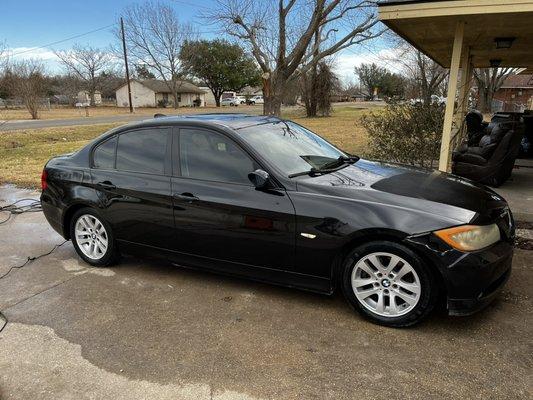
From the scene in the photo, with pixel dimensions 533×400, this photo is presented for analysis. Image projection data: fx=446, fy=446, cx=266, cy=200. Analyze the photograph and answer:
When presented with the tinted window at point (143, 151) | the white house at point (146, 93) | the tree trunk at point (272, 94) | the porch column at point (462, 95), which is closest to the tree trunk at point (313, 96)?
the tree trunk at point (272, 94)

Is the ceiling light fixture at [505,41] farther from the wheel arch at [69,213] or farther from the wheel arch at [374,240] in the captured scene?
the wheel arch at [69,213]

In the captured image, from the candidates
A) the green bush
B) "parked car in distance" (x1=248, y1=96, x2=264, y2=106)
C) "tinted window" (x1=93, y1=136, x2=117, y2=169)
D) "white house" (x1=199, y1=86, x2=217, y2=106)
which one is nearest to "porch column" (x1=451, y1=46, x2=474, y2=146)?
the green bush

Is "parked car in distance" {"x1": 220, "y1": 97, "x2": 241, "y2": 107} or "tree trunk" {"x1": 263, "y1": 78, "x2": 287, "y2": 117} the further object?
"parked car in distance" {"x1": 220, "y1": 97, "x2": 241, "y2": 107}

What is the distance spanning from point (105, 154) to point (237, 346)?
258 centimetres

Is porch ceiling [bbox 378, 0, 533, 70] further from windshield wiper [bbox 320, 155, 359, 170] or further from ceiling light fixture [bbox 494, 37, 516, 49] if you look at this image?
windshield wiper [bbox 320, 155, 359, 170]

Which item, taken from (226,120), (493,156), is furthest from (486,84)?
(226,120)

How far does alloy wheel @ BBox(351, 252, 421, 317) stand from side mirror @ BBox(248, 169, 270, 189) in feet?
3.15

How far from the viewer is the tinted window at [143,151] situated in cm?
427

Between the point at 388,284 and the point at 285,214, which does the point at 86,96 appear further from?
the point at 388,284

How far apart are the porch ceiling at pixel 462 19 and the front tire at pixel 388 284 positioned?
387 cm

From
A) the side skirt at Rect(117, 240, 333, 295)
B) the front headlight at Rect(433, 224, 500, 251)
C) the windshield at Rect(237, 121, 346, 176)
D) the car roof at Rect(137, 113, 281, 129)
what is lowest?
the side skirt at Rect(117, 240, 333, 295)

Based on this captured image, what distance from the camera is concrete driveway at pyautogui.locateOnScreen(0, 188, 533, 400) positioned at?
8.98ft

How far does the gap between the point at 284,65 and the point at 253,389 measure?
1904 centimetres

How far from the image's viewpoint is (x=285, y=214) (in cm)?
352
